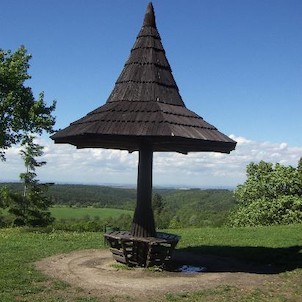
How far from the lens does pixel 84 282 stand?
385 inches

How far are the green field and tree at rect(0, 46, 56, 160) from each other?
6945 mm

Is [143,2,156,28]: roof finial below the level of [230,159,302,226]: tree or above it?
above

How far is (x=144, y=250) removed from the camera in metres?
11.4

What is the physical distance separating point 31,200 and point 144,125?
1323 inches

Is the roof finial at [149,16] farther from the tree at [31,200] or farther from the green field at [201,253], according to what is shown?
the tree at [31,200]

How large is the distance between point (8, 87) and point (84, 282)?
60.5 ft

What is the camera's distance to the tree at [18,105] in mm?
25094

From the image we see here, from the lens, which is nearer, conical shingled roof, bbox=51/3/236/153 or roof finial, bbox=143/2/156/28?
conical shingled roof, bbox=51/3/236/153

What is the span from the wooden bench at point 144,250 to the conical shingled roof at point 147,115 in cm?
267

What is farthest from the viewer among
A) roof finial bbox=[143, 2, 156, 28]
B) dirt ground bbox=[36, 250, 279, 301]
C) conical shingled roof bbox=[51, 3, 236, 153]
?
roof finial bbox=[143, 2, 156, 28]

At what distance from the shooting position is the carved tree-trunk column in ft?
38.4

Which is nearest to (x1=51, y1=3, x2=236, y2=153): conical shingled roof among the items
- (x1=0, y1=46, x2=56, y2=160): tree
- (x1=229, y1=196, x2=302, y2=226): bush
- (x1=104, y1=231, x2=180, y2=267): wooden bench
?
(x1=104, y1=231, x2=180, y2=267): wooden bench

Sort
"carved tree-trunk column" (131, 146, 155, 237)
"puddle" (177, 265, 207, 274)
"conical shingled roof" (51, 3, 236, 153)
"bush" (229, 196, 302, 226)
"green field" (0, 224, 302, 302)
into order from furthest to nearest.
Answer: "bush" (229, 196, 302, 226) < "carved tree-trunk column" (131, 146, 155, 237) < "puddle" (177, 265, 207, 274) < "conical shingled roof" (51, 3, 236, 153) < "green field" (0, 224, 302, 302)

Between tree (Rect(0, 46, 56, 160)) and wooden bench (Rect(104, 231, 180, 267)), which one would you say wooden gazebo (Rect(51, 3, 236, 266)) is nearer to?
wooden bench (Rect(104, 231, 180, 267))
